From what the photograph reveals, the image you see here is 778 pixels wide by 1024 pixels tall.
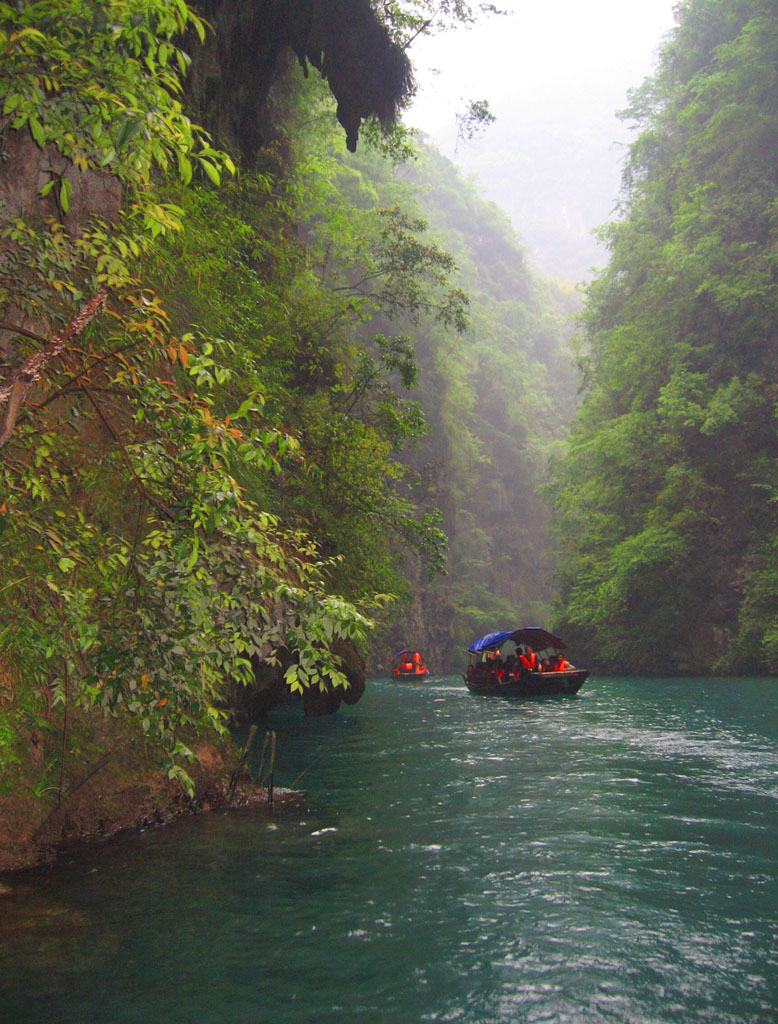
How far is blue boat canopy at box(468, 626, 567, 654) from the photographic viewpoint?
77.8ft

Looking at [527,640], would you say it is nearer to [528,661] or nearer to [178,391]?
[528,661]

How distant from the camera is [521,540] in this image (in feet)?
196

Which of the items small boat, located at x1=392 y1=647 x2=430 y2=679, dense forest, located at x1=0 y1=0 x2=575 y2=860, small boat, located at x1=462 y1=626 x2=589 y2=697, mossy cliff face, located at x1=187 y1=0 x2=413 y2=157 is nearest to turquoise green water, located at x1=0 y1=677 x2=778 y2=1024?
dense forest, located at x1=0 y1=0 x2=575 y2=860

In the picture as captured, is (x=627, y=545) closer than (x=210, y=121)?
No

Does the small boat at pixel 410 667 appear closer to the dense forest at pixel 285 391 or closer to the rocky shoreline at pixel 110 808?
the dense forest at pixel 285 391

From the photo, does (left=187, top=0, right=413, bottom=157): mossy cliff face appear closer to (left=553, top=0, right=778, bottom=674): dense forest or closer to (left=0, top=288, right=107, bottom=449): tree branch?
(left=0, top=288, right=107, bottom=449): tree branch

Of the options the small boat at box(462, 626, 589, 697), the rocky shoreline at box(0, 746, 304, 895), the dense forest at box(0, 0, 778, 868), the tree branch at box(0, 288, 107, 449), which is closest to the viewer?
the tree branch at box(0, 288, 107, 449)

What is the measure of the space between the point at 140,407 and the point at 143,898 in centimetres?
378

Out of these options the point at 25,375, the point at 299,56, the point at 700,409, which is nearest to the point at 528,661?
the point at 700,409

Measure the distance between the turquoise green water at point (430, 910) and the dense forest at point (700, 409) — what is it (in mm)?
18381

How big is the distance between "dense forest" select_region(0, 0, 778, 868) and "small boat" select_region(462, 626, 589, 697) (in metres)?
4.43

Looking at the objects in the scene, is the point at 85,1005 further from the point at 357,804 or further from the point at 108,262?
the point at 357,804

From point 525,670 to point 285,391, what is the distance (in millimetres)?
12252

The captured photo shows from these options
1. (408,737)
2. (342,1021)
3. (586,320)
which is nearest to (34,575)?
(342,1021)
